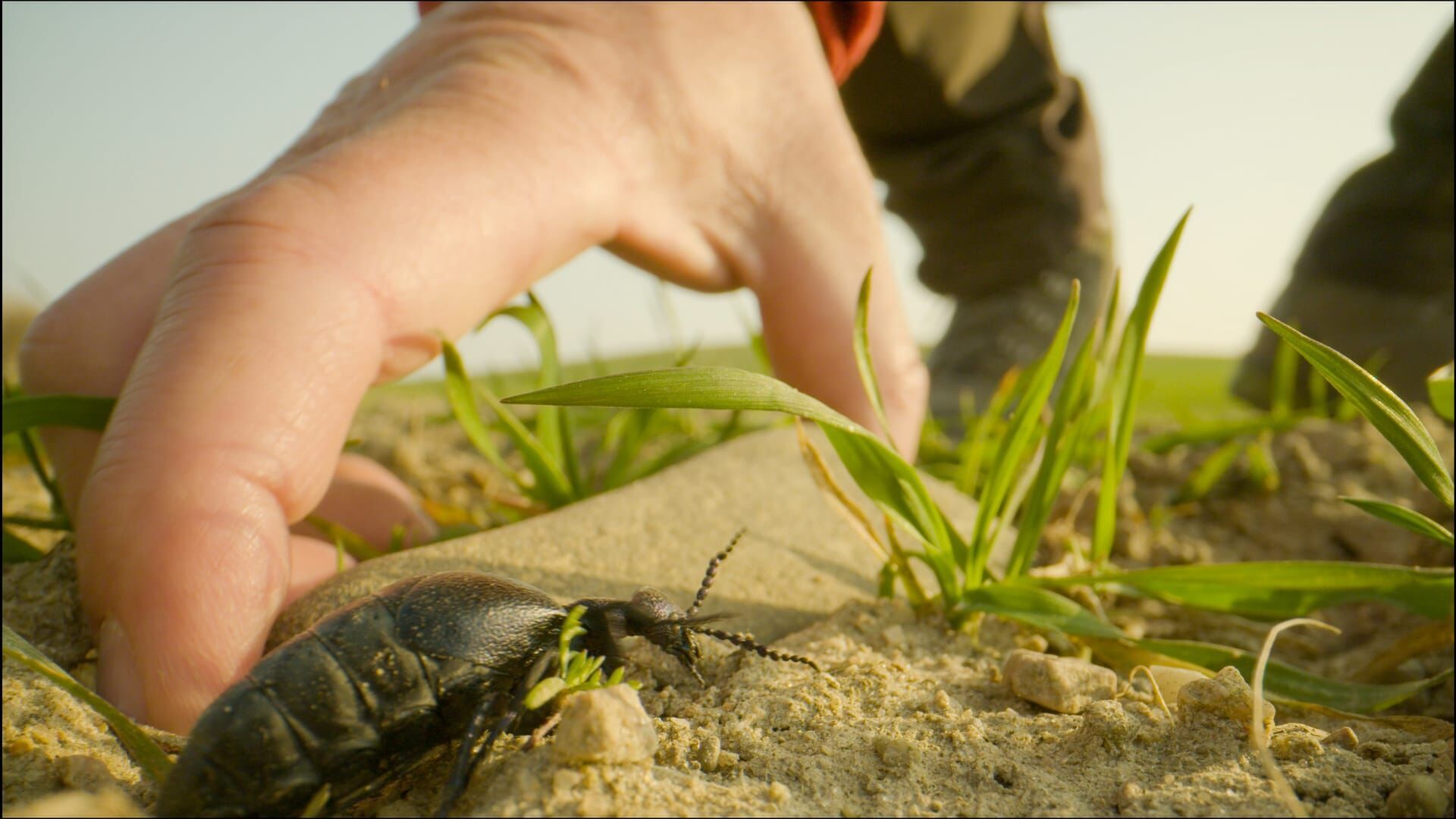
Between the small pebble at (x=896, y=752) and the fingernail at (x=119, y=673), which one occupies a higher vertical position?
the small pebble at (x=896, y=752)

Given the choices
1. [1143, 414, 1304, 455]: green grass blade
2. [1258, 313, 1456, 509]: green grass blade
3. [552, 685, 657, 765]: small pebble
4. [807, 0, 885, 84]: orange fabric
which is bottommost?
[1143, 414, 1304, 455]: green grass blade

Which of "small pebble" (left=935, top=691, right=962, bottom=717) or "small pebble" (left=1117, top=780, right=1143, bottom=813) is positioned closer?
"small pebble" (left=1117, top=780, right=1143, bottom=813)

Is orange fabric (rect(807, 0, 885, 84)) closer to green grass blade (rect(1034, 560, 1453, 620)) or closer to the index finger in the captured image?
the index finger

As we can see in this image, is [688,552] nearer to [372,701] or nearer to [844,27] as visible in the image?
[372,701]

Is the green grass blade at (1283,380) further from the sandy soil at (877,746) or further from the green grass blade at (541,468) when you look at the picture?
the green grass blade at (541,468)

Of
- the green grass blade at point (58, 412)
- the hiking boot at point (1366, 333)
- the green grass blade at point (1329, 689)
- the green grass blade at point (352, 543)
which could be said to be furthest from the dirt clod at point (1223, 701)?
the hiking boot at point (1366, 333)

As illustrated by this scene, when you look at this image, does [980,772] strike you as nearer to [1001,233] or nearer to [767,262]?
[767,262]

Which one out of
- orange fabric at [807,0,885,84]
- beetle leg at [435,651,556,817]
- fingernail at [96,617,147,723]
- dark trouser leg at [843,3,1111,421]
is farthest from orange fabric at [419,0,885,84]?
beetle leg at [435,651,556,817]
